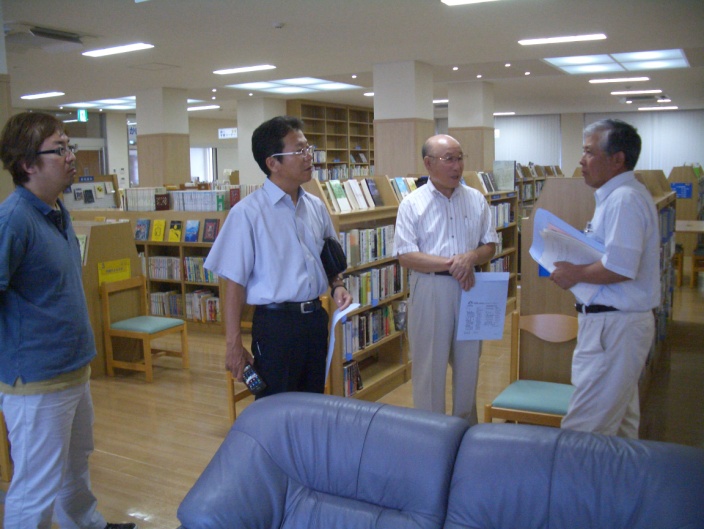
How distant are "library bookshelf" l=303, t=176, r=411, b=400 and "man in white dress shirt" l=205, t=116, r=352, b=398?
1.63 metres

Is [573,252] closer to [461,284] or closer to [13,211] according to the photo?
[461,284]

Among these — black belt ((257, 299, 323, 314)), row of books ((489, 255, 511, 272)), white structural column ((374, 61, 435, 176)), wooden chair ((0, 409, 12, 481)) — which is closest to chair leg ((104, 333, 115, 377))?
wooden chair ((0, 409, 12, 481))

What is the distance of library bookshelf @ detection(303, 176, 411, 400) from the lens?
4.36m

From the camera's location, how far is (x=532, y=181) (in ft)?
36.9

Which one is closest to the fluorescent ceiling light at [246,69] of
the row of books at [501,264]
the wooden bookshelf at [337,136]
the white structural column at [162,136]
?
the white structural column at [162,136]

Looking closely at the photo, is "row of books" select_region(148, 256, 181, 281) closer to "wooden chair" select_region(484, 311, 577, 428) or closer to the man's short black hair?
"wooden chair" select_region(484, 311, 577, 428)

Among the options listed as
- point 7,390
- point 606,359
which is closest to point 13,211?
point 7,390

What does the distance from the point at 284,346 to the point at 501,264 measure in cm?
567

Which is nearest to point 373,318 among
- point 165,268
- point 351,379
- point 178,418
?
point 351,379

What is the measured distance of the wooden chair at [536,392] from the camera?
321cm

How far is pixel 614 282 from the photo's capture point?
8.26 feet

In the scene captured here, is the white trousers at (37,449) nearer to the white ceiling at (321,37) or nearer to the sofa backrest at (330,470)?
the sofa backrest at (330,470)

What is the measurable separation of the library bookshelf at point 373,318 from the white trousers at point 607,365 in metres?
1.88

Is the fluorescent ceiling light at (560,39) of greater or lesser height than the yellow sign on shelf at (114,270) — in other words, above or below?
above
